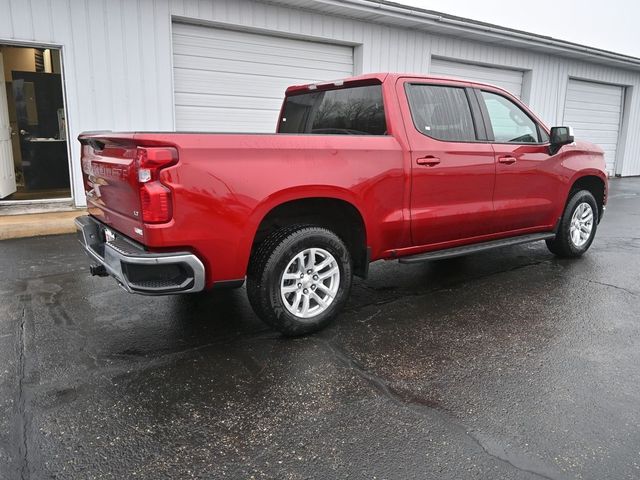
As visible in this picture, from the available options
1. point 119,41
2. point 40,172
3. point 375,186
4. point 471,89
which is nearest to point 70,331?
point 375,186

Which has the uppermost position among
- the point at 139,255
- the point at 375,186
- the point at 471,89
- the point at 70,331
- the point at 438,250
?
the point at 471,89

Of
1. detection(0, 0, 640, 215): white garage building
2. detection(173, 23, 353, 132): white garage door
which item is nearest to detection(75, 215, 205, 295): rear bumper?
detection(173, 23, 353, 132): white garage door

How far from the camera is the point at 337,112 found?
4672 millimetres

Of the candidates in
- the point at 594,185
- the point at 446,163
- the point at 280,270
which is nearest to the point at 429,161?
the point at 446,163

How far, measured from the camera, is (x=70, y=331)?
393 centimetres

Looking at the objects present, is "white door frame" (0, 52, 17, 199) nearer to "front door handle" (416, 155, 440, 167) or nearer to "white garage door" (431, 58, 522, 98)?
"front door handle" (416, 155, 440, 167)

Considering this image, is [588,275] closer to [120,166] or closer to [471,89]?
[471,89]

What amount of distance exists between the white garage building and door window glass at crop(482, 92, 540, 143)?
16.4 feet

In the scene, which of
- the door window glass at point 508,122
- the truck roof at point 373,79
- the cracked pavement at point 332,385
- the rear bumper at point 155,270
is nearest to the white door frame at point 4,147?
the cracked pavement at point 332,385

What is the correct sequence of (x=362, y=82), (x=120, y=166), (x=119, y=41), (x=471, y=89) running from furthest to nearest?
(x=119, y=41), (x=471, y=89), (x=362, y=82), (x=120, y=166)

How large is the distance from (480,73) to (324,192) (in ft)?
34.0

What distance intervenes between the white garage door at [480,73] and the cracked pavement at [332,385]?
795cm

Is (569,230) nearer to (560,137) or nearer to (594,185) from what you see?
(594,185)

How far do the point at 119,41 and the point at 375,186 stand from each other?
5.81m
